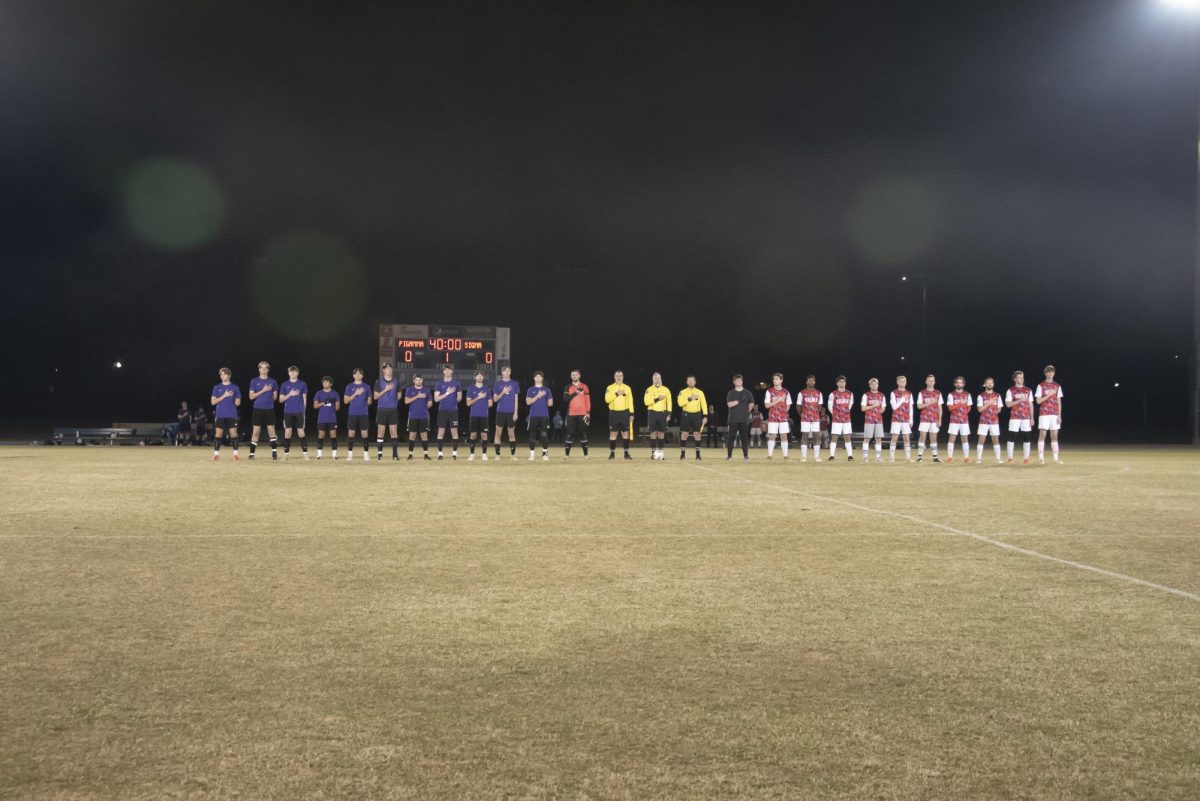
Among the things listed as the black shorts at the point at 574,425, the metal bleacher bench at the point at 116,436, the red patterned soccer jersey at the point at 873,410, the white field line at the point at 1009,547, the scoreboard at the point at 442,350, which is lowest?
the white field line at the point at 1009,547

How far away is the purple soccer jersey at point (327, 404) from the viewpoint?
78.4 ft

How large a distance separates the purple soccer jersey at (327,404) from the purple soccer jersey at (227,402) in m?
1.95

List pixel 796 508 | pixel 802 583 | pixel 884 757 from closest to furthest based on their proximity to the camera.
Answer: pixel 884 757, pixel 802 583, pixel 796 508

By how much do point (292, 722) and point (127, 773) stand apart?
24.4 inches

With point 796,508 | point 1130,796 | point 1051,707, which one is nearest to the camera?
point 1130,796

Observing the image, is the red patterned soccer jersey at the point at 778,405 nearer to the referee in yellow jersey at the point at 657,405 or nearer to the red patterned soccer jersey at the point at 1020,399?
the referee in yellow jersey at the point at 657,405

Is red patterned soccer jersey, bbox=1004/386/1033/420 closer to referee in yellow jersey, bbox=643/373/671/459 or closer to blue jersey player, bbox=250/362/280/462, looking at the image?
referee in yellow jersey, bbox=643/373/671/459

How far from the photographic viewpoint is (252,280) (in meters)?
61.9

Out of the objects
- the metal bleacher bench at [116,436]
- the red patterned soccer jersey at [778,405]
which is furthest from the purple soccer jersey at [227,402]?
the metal bleacher bench at [116,436]

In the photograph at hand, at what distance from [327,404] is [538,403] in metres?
5.23

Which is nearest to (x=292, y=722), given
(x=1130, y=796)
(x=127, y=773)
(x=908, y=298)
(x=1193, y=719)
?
(x=127, y=773)

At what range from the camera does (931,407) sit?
25.0 metres

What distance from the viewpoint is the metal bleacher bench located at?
3403 cm

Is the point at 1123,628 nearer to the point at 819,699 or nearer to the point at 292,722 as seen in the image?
the point at 819,699
